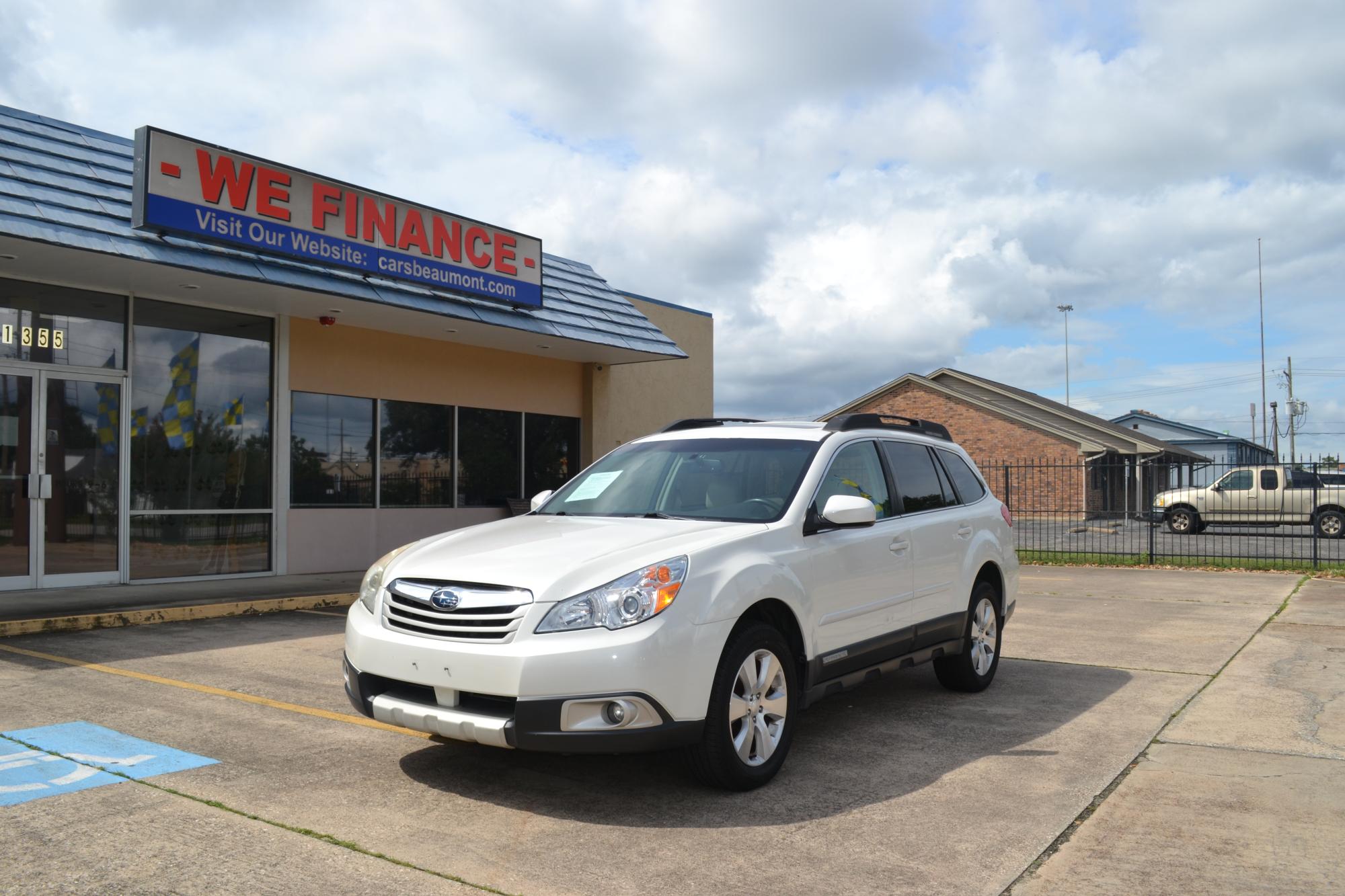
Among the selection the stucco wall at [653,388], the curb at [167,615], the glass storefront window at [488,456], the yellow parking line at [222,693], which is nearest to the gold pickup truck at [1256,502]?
the stucco wall at [653,388]

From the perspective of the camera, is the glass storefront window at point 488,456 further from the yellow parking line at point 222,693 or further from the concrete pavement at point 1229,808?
the concrete pavement at point 1229,808

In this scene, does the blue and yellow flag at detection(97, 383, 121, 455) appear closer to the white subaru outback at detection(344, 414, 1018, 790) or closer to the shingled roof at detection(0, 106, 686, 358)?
the shingled roof at detection(0, 106, 686, 358)

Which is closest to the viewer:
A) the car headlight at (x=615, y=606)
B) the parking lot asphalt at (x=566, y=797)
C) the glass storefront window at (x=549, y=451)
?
the parking lot asphalt at (x=566, y=797)

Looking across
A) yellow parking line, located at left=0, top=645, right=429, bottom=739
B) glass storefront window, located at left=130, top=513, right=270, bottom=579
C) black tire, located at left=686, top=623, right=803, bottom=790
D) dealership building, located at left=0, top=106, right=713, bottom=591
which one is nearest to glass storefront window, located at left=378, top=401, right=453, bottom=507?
dealership building, located at left=0, top=106, right=713, bottom=591

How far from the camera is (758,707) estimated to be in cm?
497

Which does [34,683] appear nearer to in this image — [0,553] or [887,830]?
[0,553]

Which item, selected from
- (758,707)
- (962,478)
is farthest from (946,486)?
(758,707)

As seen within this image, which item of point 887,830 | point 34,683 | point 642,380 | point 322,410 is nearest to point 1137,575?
point 642,380

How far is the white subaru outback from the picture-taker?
4461 mm

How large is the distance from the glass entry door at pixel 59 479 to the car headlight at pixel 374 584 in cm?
759

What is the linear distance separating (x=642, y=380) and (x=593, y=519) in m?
13.8

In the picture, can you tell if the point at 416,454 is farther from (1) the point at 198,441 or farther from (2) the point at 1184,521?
(2) the point at 1184,521

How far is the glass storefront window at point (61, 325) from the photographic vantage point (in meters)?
11.2

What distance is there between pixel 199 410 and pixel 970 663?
970cm
